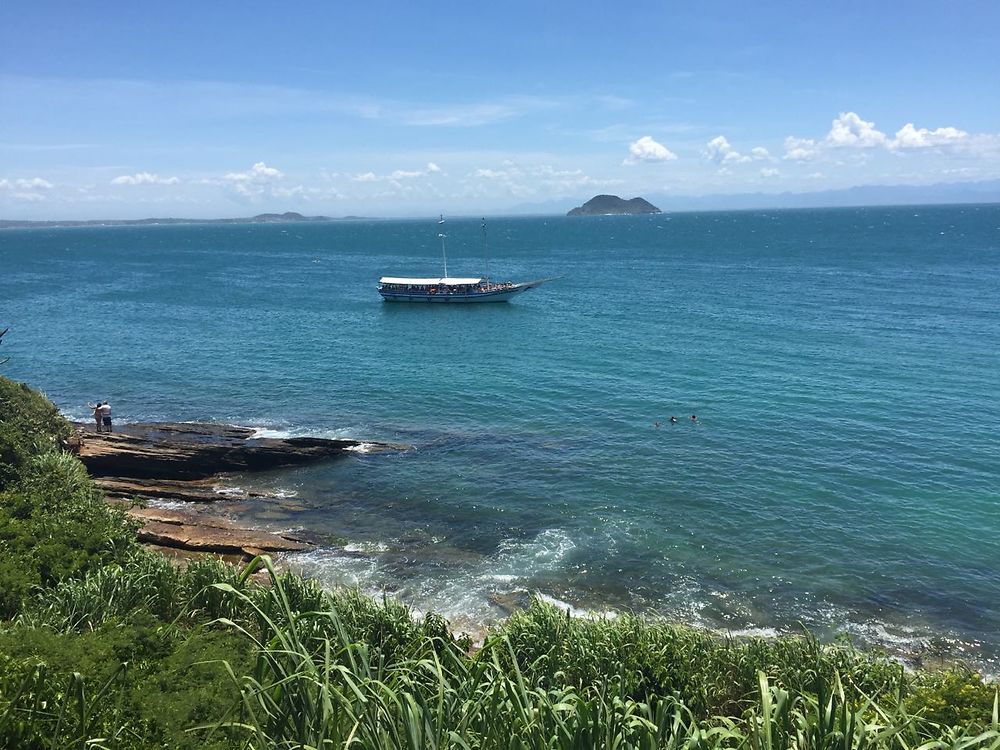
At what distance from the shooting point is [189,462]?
34.4 m

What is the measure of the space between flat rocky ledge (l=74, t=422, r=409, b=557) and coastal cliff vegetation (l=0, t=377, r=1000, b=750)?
6890mm

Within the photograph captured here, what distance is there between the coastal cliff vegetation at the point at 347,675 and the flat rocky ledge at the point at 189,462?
689 centimetres

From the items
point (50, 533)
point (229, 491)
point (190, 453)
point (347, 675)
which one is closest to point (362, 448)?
point (229, 491)

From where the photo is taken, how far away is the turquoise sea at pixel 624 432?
24781 millimetres

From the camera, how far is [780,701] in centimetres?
704

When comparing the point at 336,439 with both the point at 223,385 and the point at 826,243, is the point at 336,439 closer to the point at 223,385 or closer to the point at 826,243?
the point at 223,385

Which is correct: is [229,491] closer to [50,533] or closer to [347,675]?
[50,533]

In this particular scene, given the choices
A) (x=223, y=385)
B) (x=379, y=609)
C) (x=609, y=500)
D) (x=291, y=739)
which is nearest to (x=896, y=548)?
(x=609, y=500)

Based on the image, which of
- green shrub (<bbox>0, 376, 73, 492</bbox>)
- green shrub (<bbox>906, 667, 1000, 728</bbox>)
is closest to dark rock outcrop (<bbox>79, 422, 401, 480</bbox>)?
green shrub (<bbox>0, 376, 73, 492</bbox>)

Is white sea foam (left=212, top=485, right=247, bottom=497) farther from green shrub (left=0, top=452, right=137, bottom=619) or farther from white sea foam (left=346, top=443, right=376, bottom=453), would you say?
green shrub (left=0, top=452, right=137, bottom=619)

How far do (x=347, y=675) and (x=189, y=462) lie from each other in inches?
1199

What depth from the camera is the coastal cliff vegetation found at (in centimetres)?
763

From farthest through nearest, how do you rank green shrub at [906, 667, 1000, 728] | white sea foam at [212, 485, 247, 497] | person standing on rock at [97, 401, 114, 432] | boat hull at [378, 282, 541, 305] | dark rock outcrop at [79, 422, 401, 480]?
boat hull at [378, 282, 541, 305]
person standing on rock at [97, 401, 114, 432]
dark rock outcrop at [79, 422, 401, 480]
white sea foam at [212, 485, 247, 497]
green shrub at [906, 667, 1000, 728]

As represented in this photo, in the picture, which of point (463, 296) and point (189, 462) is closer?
point (189, 462)
